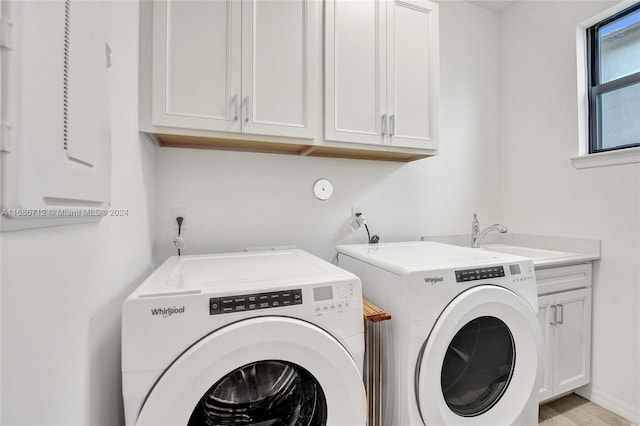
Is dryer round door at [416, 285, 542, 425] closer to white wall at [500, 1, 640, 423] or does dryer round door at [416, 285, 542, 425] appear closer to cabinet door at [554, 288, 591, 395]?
cabinet door at [554, 288, 591, 395]

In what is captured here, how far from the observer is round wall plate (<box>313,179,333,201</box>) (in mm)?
1868

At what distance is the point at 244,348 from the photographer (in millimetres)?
801

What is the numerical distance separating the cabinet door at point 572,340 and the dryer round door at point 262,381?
1.59 m

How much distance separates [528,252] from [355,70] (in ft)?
5.87

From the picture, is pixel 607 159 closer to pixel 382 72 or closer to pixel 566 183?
pixel 566 183

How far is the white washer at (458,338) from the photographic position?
1.08 metres

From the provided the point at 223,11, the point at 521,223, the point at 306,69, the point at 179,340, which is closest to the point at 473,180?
the point at 521,223

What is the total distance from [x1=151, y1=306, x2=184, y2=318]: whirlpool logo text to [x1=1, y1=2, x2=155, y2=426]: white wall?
0.50 ft

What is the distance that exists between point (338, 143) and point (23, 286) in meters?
1.32

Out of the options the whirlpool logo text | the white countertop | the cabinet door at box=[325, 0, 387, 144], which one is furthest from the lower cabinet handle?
the whirlpool logo text

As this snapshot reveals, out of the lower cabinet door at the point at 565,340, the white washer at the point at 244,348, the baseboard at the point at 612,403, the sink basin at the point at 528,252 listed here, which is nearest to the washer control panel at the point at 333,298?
the white washer at the point at 244,348

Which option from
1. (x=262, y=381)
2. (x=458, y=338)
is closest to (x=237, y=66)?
(x=262, y=381)

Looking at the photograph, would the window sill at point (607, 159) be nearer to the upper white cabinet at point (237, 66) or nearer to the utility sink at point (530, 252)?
the utility sink at point (530, 252)

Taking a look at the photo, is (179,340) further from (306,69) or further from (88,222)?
(306,69)
